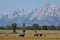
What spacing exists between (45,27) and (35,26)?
19789 mm

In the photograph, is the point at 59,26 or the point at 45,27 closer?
the point at 45,27

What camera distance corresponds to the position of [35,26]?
434 ft

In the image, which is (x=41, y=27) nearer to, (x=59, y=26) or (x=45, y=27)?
(x=45, y=27)

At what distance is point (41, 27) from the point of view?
159625 mm

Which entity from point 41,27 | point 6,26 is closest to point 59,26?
point 41,27

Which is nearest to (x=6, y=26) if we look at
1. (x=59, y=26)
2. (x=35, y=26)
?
(x=35, y=26)

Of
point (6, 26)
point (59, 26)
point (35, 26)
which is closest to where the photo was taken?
point (35, 26)

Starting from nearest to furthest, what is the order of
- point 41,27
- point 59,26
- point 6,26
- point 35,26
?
1. point 35,26
2. point 6,26
3. point 41,27
4. point 59,26

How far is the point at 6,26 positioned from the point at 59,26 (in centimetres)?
6030

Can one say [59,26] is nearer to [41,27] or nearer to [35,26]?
[41,27]

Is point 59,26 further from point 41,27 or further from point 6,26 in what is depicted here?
point 6,26

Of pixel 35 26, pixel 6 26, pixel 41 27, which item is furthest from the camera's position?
pixel 41 27

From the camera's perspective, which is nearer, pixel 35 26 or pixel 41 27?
pixel 35 26

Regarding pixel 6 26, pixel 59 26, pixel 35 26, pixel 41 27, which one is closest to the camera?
pixel 35 26
